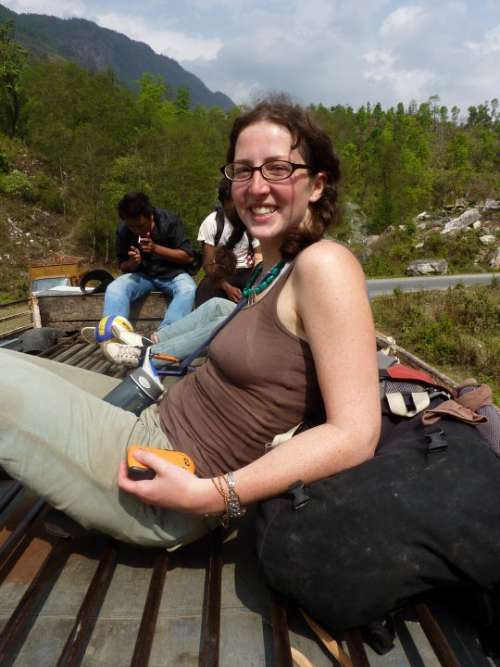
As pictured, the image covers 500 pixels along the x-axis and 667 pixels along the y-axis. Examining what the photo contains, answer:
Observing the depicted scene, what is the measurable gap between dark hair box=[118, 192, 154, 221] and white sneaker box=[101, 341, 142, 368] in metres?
1.54

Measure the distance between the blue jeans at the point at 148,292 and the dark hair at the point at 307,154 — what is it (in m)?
2.84

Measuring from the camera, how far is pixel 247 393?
1482 mm

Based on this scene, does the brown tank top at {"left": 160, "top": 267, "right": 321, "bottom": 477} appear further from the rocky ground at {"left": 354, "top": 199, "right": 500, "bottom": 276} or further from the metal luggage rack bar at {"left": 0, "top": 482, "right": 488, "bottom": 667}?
the rocky ground at {"left": 354, "top": 199, "right": 500, "bottom": 276}

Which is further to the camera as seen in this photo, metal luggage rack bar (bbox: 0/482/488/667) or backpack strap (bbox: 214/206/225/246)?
backpack strap (bbox: 214/206/225/246)

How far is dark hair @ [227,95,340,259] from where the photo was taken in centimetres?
157

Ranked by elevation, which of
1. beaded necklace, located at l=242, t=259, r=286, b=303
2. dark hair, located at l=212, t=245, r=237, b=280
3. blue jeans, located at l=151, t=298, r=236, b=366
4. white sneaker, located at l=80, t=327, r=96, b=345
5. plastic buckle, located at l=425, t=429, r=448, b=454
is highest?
Answer: beaded necklace, located at l=242, t=259, r=286, b=303

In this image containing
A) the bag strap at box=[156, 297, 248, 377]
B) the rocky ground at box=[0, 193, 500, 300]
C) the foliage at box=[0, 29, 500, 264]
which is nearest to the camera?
the bag strap at box=[156, 297, 248, 377]

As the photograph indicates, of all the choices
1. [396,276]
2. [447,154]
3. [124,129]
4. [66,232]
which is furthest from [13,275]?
[447,154]

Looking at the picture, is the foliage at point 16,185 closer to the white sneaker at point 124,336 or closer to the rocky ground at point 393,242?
the rocky ground at point 393,242

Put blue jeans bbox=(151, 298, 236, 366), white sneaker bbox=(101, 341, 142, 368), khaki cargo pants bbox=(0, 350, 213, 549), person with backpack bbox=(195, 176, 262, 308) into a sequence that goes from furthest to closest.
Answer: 1. person with backpack bbox=(195, 176, 262, 308)
2. blue jeans bbox=(151, 298, 236, 366)
3. white sneaker bbox=(101, 341, 142, 368)
4. khaki cargo pants bbox=(0, 350, 213, 549)

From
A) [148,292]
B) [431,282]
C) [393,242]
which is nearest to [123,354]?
[148,292]

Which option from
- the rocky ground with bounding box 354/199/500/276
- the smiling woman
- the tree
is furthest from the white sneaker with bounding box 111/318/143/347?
the tree

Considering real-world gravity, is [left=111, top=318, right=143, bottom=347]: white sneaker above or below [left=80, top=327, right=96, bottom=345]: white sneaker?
above

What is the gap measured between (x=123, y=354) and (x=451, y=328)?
6.74 meters
